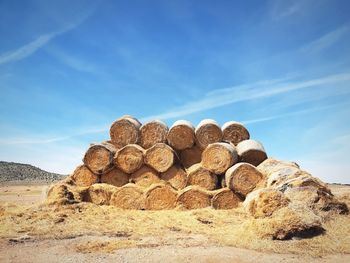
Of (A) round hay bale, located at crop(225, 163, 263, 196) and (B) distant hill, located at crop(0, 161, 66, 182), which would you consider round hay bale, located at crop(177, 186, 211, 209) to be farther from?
(B) distant hill, located at crop(0, 161, 66, 182)

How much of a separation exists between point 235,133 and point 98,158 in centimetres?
451

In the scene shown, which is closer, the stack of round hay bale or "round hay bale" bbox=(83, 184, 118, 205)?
the stack of round hay bale

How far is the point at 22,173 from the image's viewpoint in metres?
51.2

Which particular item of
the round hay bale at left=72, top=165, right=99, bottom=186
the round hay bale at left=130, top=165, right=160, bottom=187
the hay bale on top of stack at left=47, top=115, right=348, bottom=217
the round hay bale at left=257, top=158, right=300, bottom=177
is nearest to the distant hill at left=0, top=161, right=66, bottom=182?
the round hay bale at left=72, top=165, right=99, bottom=186

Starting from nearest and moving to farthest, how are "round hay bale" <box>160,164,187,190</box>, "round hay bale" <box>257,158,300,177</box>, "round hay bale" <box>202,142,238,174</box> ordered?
"round hay bale" <box>257,158,300,177</box> < "round hay bale" <box>202,142,238,174</box> < "round hay bale" <box>160,164,187,190</box>

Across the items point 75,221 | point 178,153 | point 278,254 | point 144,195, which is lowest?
point 278,254

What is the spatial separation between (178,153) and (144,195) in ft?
7.06

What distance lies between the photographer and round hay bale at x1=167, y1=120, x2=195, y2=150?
12.8 m

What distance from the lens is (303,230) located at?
303 inches

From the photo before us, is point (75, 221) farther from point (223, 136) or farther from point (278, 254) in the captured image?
point (223, 136)

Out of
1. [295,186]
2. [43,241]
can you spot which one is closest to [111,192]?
[43,241]

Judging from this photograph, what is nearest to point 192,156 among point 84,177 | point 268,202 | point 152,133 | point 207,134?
point 207,134

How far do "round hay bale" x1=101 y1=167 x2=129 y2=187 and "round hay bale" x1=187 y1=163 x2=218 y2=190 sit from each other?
2.13 metres

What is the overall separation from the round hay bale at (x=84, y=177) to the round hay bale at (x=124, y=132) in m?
1.22
